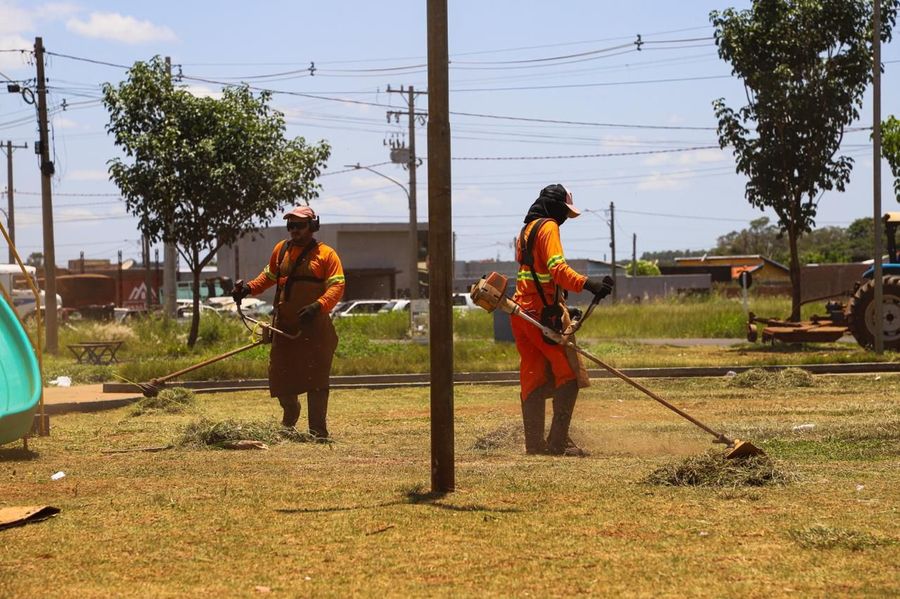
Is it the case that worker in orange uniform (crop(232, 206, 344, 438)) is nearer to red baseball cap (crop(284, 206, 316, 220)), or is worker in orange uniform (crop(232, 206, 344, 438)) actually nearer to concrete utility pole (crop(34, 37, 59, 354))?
red baseball cap (crop(284, 206, 316, 220))

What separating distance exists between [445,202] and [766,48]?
18240 mm

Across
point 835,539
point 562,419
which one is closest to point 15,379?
point 562,419

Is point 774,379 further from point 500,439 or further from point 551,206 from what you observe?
point 551,206

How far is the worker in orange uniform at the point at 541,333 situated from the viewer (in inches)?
354

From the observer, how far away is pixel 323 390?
10.2m

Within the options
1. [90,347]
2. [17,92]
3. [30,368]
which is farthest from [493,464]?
[17,92]

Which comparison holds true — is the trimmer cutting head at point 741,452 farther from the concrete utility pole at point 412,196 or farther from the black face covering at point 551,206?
the concrete utility pole at point 412,196

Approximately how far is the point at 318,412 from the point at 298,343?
1.88 ft

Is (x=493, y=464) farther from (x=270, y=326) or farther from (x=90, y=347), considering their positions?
(x=90, y=347)

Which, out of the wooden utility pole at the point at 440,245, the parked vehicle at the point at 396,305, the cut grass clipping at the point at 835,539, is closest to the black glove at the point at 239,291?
the wooden utility pole at the point at 440,245

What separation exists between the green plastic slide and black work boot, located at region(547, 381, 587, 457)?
351cm

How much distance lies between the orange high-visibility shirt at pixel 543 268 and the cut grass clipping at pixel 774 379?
6.63m

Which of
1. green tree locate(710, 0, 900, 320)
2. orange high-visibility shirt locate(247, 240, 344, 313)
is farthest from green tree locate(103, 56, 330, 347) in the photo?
orange high-visibility shirt locate(247, 240, 344, 313)

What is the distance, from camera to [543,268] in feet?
29.4
